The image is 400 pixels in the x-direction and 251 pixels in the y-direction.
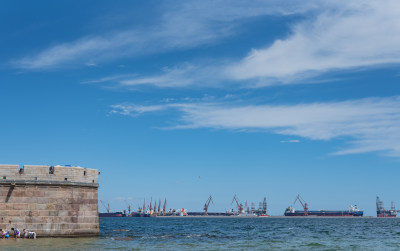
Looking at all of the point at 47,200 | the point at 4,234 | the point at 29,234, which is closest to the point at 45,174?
the point at 47,200

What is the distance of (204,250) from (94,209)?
32.7 ft

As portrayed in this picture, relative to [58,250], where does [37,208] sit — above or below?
above

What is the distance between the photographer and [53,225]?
3080 centimetres

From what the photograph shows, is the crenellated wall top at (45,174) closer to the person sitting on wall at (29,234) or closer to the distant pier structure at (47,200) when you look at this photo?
the distant pier structure at (47,200)

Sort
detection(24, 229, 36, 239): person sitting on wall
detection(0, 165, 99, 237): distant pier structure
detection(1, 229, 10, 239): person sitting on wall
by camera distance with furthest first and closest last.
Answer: detection(0, 165, 99, 237): distant pier structure
detection(24, 229, 36, 239): person sitting on wall
detection(1, 229, 10, 239): person sitting on wall

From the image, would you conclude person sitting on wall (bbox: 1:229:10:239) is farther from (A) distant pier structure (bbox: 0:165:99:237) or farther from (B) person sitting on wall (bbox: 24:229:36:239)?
(B) person sitting on wall (bbox: 24:229:36:239)

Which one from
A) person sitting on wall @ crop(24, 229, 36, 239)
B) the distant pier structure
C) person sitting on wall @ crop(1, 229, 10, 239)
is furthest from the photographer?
the distant pier structure

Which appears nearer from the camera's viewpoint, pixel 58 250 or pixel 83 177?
pixel 58 250

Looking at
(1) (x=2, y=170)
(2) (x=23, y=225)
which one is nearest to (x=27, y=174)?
(1) (x=2, y=170)

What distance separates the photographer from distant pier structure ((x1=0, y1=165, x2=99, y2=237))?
98.3 feet

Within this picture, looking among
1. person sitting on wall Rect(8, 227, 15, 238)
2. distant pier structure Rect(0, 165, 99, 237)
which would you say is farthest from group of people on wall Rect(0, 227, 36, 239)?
distant pier structure Rect(0, 165, 99, 237)

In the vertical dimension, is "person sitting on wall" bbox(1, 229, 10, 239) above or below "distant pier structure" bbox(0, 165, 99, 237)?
below

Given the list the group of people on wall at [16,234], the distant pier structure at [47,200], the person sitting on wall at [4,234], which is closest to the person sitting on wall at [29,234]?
the group of people on wall at [16,234]

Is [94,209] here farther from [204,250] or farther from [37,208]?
[204,250]
